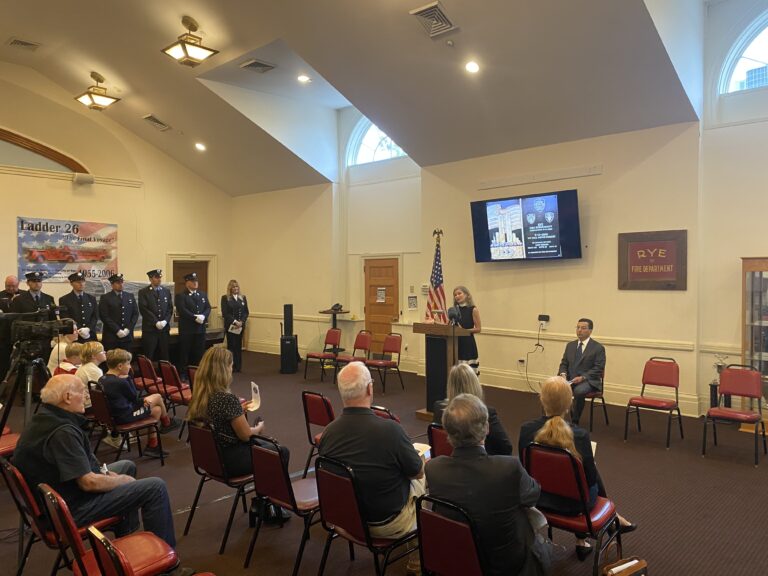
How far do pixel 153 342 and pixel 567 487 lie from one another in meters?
7.06

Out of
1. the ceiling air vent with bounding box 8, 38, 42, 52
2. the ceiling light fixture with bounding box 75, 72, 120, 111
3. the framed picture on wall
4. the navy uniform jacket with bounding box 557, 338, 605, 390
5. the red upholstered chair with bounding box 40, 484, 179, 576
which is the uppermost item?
the ceiling air vent with bounding box 8, 38, 42, 52

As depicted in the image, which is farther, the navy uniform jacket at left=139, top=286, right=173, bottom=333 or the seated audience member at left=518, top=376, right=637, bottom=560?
the navy uniform jacket at left=139, top=286, right=173, bottom=333

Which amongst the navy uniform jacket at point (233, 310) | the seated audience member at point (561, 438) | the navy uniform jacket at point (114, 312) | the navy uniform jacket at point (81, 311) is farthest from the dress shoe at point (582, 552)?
the navy uniform jacket at point (233, 310)

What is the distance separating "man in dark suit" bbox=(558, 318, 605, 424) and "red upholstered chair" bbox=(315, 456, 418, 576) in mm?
3339

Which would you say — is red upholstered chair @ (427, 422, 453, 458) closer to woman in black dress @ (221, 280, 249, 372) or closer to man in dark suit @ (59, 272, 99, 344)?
man in dark suit @ (59, 272, 99, 344)

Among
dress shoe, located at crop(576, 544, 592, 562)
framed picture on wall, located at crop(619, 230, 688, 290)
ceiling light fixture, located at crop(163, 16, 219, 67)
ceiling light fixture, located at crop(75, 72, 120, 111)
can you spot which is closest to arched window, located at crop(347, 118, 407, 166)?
ceiling light fixture, located at crop(163, 16, 219, 67)

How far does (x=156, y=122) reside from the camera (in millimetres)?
9734

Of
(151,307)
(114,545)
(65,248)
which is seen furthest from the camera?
(65,248)

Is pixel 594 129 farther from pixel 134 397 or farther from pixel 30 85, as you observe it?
pixel 30 85

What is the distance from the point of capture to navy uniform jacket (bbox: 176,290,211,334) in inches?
327

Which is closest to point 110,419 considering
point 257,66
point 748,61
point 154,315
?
point 154,315

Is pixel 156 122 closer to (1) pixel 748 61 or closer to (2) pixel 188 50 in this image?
(2) pixel 188 50

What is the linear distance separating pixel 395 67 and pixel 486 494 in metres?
5.63

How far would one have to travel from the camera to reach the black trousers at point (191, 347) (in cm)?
848
